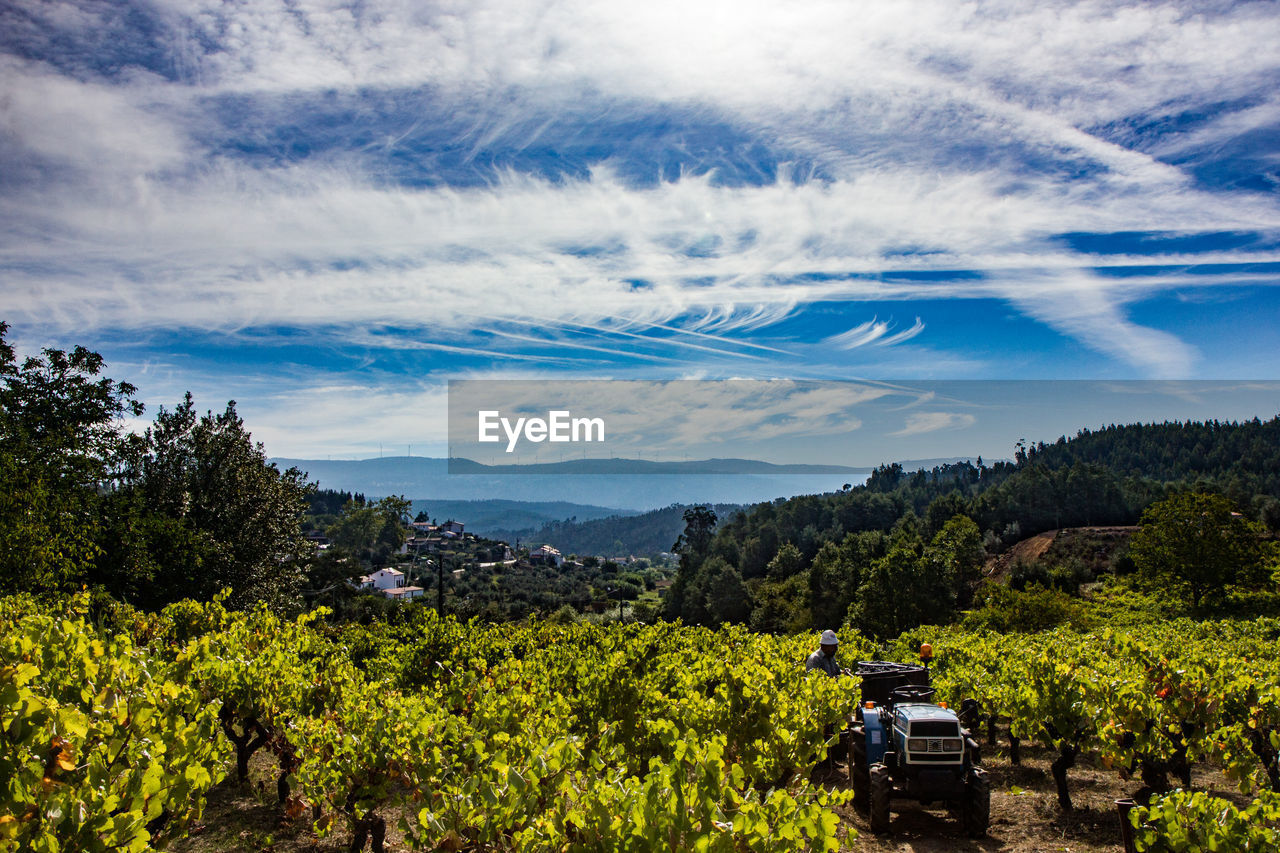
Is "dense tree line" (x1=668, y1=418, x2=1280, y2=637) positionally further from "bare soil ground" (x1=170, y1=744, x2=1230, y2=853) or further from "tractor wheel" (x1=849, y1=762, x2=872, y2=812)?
"tractor wheel" (x1=849, y1=762, x2=872, y2=812)

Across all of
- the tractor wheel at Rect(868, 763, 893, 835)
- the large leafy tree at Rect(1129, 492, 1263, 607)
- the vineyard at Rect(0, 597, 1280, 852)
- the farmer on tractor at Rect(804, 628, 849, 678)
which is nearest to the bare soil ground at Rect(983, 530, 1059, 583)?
the large leafy tree at Rect(1129, 492, 1263, 607)

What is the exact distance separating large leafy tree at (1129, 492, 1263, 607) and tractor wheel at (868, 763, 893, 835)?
179ft

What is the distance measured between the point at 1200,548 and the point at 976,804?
180 ft

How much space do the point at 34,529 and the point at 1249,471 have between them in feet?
564

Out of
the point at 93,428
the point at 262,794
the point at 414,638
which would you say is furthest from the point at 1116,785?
the point at 93,428

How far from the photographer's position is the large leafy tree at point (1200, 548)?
164ft

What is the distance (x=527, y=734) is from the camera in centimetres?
727

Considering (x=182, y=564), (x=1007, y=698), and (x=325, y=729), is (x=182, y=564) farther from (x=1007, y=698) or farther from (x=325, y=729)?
(x=1007, y=698)

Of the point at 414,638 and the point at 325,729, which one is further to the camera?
the point at 414,638

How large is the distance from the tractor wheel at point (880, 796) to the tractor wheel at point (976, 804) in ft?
2.93

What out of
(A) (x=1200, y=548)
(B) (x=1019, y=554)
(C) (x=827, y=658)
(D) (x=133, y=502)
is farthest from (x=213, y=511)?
(B) (x=1019, y=554)

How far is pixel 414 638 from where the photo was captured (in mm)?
18188

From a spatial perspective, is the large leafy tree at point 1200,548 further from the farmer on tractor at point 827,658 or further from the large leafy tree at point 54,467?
the large leafy tree at point 54,467

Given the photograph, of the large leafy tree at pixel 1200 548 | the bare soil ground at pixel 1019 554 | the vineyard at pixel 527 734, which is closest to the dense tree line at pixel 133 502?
the vineyard at pixel 527 734
